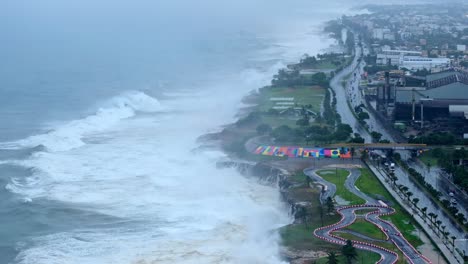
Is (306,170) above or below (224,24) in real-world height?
below

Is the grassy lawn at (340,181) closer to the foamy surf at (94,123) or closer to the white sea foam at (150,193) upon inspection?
the white sea foam at (150,193)

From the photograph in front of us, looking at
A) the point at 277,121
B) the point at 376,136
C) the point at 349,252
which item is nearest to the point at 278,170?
the point at 376,136

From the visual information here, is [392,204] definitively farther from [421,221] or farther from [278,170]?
[278,170]

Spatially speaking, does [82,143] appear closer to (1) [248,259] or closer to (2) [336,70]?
(1) [248,259]

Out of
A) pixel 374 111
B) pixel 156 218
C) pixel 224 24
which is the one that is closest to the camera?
pixel 156 218

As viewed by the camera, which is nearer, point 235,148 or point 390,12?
point 235,148

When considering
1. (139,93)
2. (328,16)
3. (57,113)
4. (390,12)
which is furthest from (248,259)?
(328,16)
